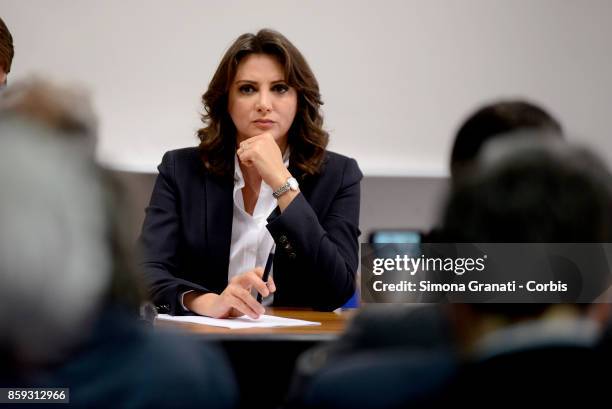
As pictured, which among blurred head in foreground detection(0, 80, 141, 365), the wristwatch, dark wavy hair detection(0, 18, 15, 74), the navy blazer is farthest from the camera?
dark wavy hair detection(0, 18, 15, 74)

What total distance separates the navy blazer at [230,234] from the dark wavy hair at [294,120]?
0.13 ft

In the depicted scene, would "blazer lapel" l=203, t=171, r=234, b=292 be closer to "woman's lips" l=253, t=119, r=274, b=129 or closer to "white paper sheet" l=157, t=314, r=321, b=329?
"woman's lips" l=253, t=119, r=274, b=129

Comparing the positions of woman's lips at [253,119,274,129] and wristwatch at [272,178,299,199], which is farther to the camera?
woman's lips at [253,119,274,129]

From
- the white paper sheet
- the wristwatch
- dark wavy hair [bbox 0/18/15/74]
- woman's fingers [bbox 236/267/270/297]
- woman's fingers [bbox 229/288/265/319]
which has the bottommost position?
the white paper sheet

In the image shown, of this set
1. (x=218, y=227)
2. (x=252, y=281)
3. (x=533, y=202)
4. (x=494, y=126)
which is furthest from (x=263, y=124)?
(x=533, y=202)

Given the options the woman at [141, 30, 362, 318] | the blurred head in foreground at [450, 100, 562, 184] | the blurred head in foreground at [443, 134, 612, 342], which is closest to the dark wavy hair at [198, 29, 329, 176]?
the woman at [141, 30, 362, 318]

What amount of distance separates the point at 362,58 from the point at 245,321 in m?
1.86

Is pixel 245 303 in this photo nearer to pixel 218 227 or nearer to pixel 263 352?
pixel 263 352

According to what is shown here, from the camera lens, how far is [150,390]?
0.63 m

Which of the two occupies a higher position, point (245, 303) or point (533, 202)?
point (533, 202)

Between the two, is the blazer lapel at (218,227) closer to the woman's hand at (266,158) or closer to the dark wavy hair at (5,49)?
the woman's hand at (266,158)

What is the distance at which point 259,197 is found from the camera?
235 centimetres

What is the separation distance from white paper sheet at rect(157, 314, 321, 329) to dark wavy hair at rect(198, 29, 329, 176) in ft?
2.14

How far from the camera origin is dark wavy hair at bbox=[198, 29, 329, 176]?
7.77 ft
